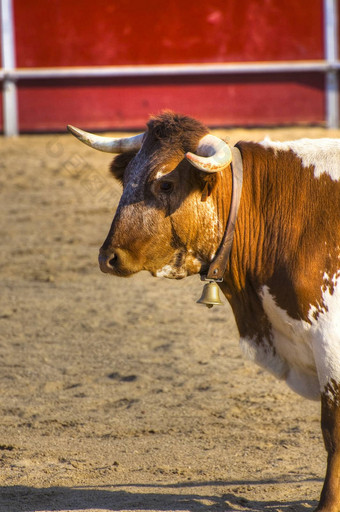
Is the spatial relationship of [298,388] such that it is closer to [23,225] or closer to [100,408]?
[100,408]

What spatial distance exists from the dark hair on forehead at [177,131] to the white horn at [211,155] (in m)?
0.03

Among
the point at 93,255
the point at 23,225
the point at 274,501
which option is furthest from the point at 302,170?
the point at 23,225

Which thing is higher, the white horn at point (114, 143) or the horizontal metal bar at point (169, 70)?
the white horn at point (114, 143)

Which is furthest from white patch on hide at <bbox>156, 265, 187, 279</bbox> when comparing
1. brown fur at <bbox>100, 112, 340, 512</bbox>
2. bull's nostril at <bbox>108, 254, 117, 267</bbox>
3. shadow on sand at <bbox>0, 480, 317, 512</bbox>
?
shadow on sand at <bbox>0, 480, 317, 512</bbox>

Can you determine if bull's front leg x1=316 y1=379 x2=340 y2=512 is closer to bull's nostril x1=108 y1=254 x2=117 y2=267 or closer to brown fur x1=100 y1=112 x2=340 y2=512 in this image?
brown fur x1=100 y1=112 x2=340 y2=512

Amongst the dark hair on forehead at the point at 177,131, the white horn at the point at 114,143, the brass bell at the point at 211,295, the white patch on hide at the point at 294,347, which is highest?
the dark hair on forehead at the point at 177,131

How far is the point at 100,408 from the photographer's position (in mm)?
4184

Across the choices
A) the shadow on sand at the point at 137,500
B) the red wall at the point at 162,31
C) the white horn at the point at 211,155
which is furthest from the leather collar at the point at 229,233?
the red wall at the point at 162,31

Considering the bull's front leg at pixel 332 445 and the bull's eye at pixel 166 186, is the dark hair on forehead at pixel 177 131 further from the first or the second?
the bull's front leg at pixel 332 445

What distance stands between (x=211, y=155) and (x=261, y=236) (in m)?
0.37

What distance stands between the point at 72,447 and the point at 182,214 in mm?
1376

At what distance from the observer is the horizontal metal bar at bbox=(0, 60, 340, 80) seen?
1096 cm

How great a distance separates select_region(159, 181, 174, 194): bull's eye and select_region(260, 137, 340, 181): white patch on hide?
416mm

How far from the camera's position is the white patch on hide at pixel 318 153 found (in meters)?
2.98
